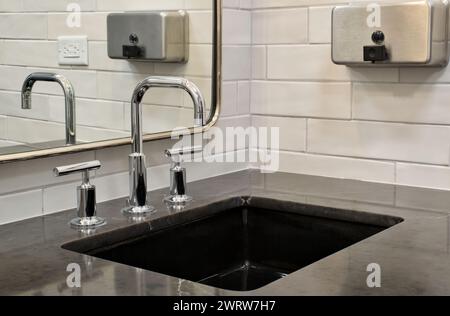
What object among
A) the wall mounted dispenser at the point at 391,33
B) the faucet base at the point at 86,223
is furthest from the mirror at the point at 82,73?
the wall mounted dispenser at the point at 391,33

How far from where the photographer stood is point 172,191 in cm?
129

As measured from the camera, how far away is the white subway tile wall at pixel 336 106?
1381mm

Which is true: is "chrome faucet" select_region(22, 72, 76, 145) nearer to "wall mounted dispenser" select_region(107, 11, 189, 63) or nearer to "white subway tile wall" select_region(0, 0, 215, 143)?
"white subway tile wall" select_region(0, 0, 215, 143)

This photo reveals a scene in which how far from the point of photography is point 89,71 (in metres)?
1.25

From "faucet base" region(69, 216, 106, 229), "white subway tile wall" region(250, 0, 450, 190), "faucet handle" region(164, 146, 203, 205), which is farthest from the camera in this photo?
"white subway tile wall" region(250, 0, 450, 190)

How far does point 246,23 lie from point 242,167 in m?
0.33

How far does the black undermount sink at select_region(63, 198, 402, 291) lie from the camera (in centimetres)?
119

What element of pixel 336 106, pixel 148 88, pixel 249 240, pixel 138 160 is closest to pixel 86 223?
pixel 138 160

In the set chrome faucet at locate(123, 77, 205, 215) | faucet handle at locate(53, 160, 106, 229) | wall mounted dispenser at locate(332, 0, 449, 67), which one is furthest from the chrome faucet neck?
wall mounted dispenser at locate(332, 0, 449, 67)

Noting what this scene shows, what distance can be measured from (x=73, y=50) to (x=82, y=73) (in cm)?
4

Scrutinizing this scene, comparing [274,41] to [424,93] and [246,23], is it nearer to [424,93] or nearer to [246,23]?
[246,23]

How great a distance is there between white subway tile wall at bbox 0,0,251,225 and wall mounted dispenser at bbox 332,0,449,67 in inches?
10.2

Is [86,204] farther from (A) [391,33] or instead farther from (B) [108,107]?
(A) [391,33]

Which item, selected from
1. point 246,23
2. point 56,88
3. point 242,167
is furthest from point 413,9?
point 56,88
